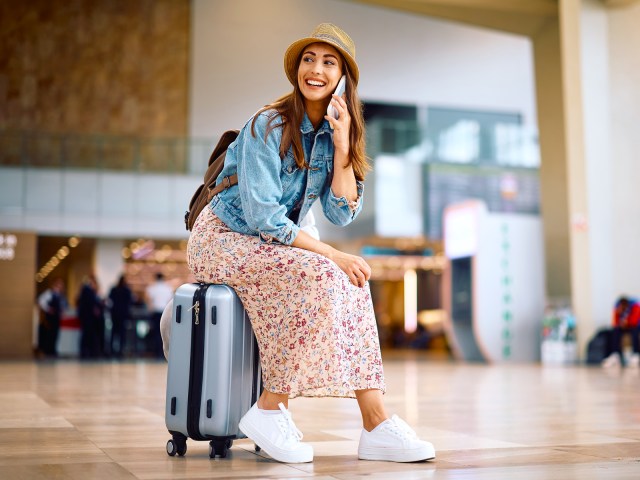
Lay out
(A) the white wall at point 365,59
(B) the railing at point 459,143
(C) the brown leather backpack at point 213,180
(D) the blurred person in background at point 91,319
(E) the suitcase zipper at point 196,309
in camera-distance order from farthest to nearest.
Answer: (A) the white wall at point 365,59
(B) the railing at point 459,143
(D) the blurred person in background at point 91,319
(C) the brown leather backpack at point 213,180
(E) the suitcase zipper at point 196,309

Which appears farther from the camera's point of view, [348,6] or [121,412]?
[348,6]

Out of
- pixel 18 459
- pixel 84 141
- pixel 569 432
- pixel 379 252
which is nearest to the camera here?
pixel 18 459

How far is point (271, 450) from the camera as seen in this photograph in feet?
8.69

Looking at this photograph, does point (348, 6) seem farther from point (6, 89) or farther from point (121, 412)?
point (121, 412)

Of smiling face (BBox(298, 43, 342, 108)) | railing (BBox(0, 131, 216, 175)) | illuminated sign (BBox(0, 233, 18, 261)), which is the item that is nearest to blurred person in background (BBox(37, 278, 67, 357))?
illuminated sign (BBox(0, 233, 18, 261))

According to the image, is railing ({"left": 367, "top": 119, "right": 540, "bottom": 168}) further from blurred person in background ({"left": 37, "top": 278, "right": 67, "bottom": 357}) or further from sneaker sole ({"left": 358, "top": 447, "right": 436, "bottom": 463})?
sneaker sole ({"left": 358, "top": 447, "right": 436, "bottom": 463})

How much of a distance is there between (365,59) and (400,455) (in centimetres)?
1918

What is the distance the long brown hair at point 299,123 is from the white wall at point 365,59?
17125mm

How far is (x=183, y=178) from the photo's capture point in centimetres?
1786

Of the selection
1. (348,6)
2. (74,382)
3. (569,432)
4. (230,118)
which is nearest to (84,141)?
(230,118)

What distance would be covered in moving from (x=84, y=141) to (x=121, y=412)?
13.6 metres

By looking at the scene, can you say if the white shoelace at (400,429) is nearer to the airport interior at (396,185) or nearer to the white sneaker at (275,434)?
the white sneaker at (275,434)

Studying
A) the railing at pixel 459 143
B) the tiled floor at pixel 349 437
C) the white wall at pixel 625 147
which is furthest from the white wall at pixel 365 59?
the tiled floor at pixel 349 437

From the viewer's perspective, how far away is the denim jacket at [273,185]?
2.70m
